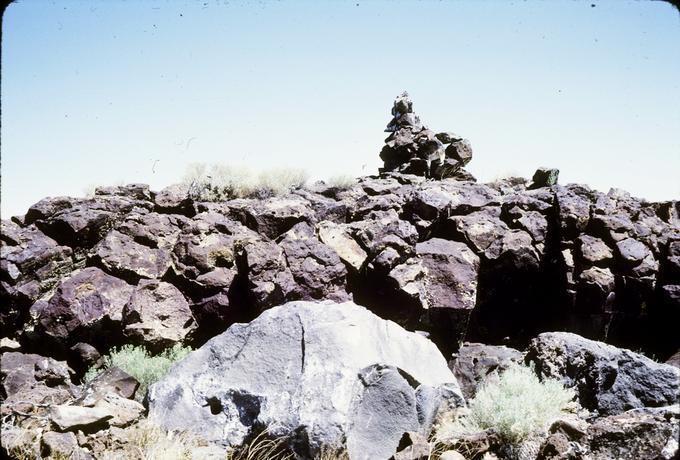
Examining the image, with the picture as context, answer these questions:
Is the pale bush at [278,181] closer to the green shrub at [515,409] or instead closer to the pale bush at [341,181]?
the pale bush at [341,181]

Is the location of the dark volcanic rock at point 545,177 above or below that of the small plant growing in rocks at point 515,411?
above

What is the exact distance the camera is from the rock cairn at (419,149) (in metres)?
12.8

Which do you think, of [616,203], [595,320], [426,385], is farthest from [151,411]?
[616,203]

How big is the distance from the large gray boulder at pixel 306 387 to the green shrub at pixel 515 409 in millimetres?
336

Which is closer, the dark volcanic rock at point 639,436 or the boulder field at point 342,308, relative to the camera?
the dark volcanic rock at point 639,436

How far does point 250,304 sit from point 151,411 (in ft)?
7.65

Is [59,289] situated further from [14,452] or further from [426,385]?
[426,385]

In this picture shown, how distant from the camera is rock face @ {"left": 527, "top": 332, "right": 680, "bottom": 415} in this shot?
230 inches

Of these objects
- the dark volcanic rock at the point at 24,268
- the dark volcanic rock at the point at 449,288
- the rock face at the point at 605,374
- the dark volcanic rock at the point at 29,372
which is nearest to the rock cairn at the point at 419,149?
the dark volcanic rock at the point at 449,288

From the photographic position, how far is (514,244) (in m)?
8.59

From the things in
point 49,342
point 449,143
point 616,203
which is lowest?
point 49,342

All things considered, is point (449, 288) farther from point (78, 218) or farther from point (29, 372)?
point (78, 218)

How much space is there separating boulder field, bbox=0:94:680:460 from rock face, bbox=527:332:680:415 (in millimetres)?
24

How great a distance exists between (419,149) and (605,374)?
8420mm
